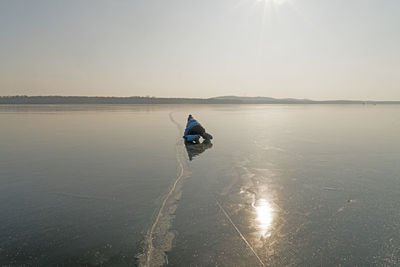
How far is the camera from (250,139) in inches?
687

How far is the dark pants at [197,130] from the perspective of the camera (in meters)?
17.3

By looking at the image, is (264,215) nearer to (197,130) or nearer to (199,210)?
(199,210)

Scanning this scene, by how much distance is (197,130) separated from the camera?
57.4 feet

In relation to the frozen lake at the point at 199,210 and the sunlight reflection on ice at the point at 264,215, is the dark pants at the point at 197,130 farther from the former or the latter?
the sunlight reflection on ice at the point at 264,215

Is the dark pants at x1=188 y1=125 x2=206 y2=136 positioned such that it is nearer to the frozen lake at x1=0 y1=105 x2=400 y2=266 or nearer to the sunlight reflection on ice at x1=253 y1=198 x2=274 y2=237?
the frozen lake at x1=0 y1=105 x2=400 y2=266

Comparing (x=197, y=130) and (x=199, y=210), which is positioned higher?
(x=197, y=130)

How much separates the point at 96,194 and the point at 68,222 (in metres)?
1.66

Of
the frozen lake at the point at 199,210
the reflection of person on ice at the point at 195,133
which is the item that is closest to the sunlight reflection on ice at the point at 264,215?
the frozen lake at the point at 199,210

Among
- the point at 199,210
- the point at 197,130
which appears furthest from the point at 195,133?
the point at 199,210

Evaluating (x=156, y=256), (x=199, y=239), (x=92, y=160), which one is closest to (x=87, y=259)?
(x=156, y=256)

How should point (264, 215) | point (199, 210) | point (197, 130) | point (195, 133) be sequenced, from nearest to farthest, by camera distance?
point (264, 215) → point (199, 210) → point (197, 130) → point (195, 133)

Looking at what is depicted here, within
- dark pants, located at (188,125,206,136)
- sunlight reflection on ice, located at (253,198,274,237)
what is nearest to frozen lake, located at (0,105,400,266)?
sunlight reflection on ice, located at (253,198,274,237)

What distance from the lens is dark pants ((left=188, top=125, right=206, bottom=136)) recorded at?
1732 centimetres

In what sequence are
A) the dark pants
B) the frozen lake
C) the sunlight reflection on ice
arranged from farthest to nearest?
the dark pants → the sunlight reflection on ice → the frozen lake
